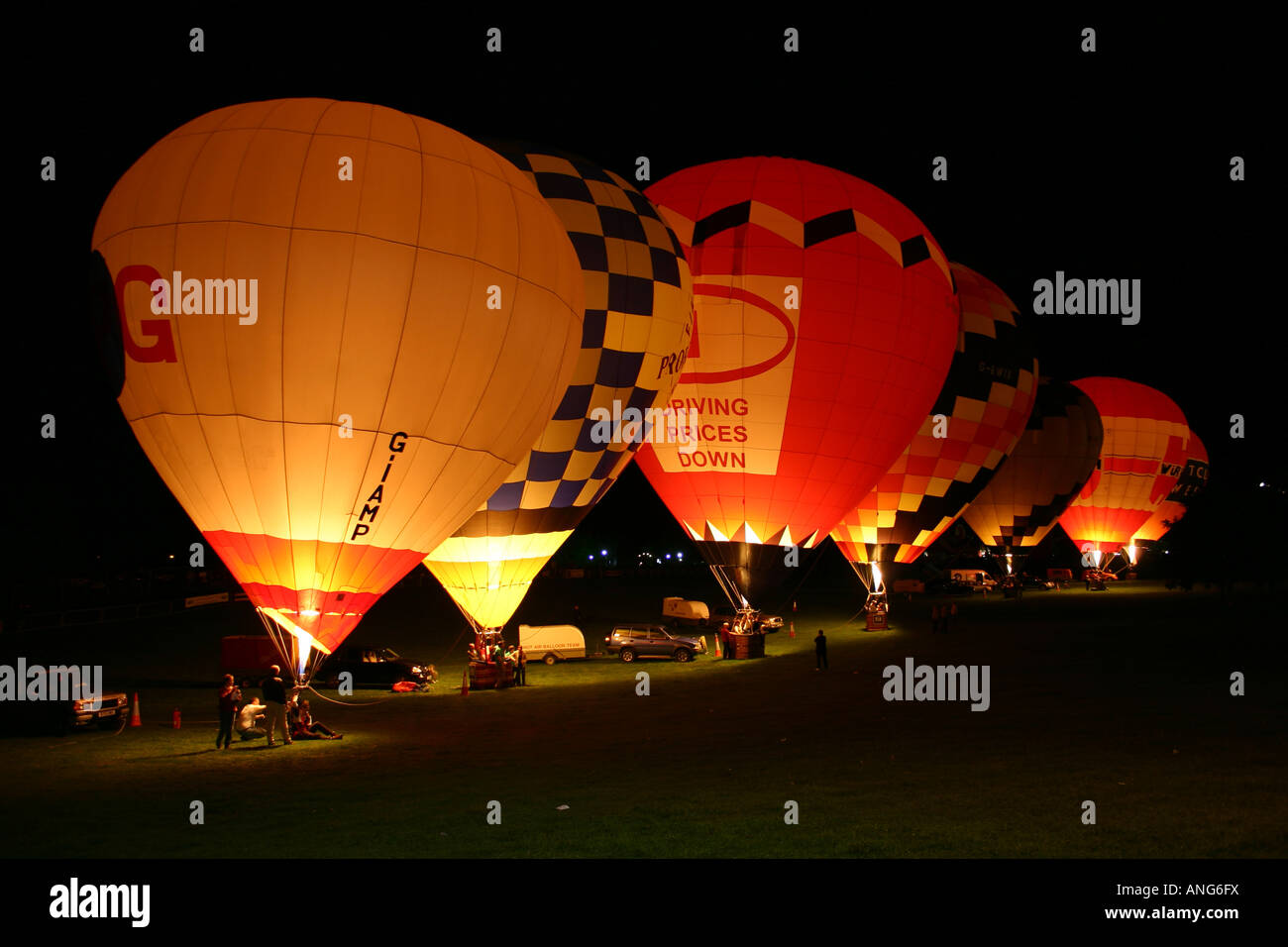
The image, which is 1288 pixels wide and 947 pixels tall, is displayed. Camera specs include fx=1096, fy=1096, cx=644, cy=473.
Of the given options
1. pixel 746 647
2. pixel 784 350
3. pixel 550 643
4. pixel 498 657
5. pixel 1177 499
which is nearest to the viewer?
pixel 498 657

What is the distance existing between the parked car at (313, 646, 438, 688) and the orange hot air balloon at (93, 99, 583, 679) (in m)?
7.03

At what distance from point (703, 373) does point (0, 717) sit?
1421 centimetres

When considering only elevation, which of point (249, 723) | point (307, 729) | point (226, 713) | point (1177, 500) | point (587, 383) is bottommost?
point (307, 729)

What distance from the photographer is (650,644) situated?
26.2 m

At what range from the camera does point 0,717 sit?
1616 centimetres

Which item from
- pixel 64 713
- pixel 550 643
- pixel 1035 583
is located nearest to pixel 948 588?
pixel 1035 583

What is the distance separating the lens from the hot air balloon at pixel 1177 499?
182 ft

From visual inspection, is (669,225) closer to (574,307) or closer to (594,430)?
(594,430)

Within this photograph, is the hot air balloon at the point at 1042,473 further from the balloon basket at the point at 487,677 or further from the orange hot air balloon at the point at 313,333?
the orange hot air balloon at the point at 313,333

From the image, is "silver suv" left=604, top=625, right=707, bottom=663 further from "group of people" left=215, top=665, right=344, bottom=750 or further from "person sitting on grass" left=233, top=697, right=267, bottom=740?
"person sitting on grass" left=233, top=697, right=267, bottom=740

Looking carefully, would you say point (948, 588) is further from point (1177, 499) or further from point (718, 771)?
point (718, 771)

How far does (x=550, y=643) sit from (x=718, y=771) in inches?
559

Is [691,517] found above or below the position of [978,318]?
below

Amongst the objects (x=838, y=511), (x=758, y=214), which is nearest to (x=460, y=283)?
(x=758, y=214)
